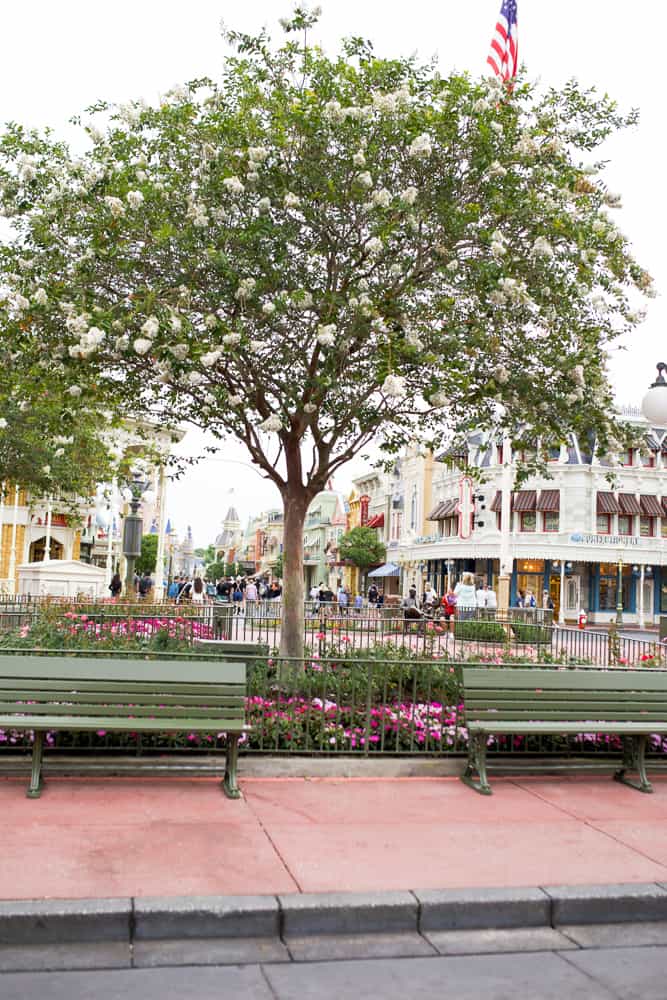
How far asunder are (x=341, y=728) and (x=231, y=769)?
1384mm

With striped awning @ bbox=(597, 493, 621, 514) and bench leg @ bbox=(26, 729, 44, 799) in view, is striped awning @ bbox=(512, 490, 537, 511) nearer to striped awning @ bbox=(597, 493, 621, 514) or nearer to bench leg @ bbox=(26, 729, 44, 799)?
striped awning @ bbox=(597, 493, 621, 514)

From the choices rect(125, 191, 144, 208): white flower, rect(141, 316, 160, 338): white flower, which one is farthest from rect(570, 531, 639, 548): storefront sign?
rect(141, 316, 160, 338): white flower

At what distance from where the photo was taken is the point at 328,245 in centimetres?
1056

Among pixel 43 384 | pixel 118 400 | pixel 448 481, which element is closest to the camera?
pixel 43 384

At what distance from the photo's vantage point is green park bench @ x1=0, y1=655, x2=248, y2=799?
730 centimetres

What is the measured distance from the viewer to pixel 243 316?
10.2 metres

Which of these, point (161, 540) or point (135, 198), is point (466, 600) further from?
point (161, 540)

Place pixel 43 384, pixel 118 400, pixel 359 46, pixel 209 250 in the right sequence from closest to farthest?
pixel 209 250
pixel 359 46
pixel 43 384
pixel 118 400

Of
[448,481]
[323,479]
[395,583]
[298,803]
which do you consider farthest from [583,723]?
[395,583]

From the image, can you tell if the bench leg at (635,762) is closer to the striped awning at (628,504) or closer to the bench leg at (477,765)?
the bench leg at (477,765)

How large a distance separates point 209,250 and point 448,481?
183ft

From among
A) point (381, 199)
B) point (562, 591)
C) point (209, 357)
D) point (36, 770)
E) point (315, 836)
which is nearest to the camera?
point (315, 836)

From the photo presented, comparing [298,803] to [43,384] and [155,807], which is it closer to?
[155,807]

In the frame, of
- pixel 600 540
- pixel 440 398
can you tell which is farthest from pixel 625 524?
pixel 440 398
